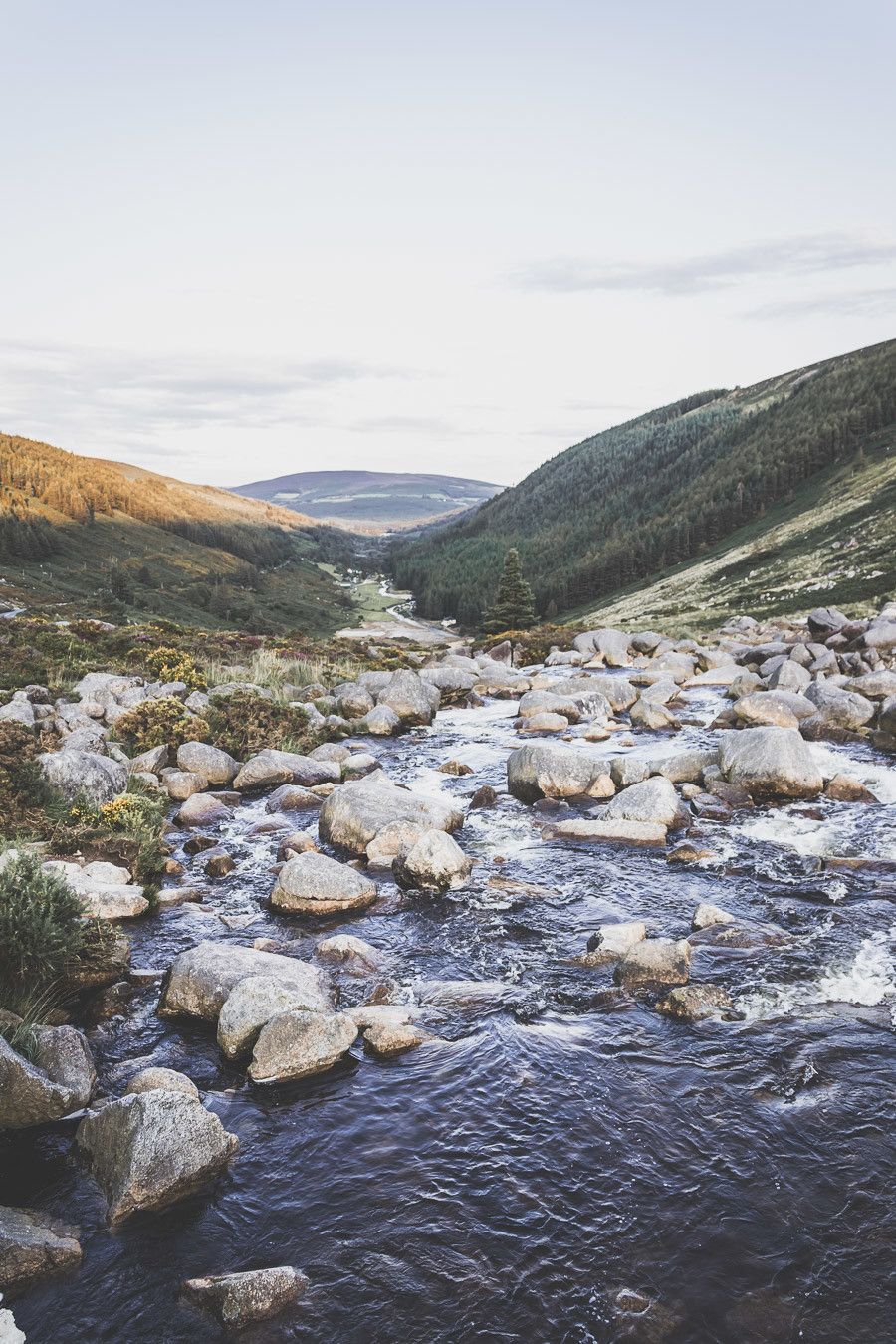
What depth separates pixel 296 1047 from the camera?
820 cm

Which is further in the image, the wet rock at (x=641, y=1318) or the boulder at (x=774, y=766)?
the boulder at (x=774, y=766)

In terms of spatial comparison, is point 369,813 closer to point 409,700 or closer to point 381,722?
point 381,722

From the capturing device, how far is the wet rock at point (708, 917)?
1123cm

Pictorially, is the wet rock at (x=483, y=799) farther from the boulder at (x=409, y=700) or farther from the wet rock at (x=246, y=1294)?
the wet rock at (x=246, y=1294)

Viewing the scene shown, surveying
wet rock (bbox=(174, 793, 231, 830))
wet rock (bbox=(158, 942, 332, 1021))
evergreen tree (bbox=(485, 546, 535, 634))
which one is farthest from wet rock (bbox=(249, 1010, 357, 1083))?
evergreen tree (bbox=(485, 546, 535, 634))

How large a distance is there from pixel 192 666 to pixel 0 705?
921 cm

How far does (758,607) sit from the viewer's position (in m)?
65.8

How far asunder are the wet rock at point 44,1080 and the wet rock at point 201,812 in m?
8.65

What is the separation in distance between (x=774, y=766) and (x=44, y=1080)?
1467cm

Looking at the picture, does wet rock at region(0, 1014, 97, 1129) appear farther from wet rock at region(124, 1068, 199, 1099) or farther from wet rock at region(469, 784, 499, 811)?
wet rock at region(469, 784, 499, 811)

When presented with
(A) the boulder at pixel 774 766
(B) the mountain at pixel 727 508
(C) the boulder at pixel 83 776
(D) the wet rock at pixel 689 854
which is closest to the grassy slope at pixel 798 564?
(B) the mountain at pixel 727 508

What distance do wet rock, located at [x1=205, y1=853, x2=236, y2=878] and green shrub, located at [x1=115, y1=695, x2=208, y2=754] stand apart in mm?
7080

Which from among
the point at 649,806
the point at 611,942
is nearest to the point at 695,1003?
the point at 611,942

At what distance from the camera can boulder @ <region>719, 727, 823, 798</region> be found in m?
17.0
